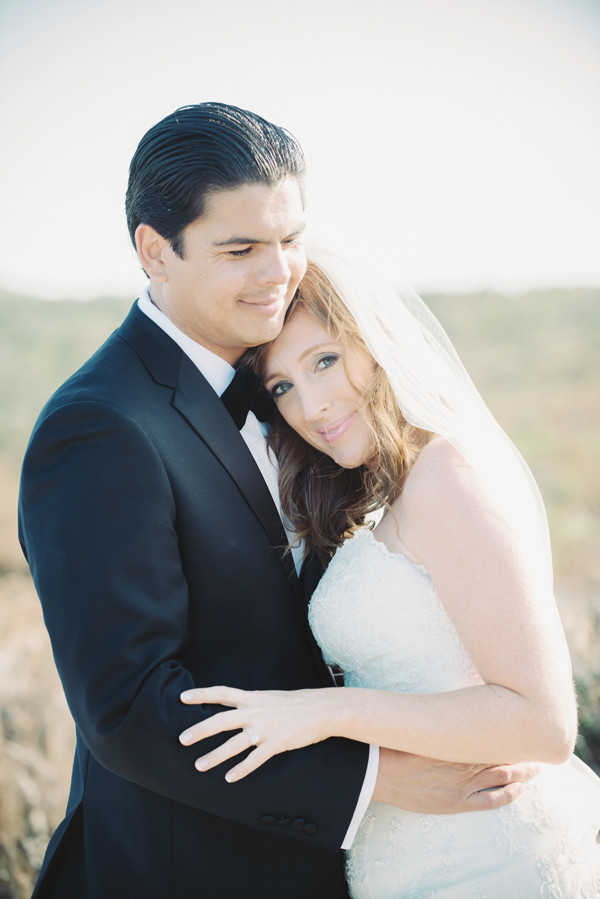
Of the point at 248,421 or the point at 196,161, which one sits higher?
the point at 196,161

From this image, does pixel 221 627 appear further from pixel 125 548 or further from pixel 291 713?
pixel 125 548

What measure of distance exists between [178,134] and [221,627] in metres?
1.65

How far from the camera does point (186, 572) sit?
1934 mm

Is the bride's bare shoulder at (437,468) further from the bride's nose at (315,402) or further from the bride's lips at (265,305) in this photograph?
the bride's lips at (265,305)

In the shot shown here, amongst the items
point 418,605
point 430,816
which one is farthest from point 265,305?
point 430,816

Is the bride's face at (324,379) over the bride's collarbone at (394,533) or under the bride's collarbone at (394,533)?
over

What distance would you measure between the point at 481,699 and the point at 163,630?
37.6 inches

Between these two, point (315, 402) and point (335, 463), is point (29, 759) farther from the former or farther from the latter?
point (315, 402)

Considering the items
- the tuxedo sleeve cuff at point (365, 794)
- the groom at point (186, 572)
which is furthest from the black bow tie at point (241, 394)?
the tuxedo sleeve cuff at point (365, 794)

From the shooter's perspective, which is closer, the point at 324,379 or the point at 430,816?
the point at 430,816

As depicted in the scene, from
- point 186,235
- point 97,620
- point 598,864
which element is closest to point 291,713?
point 97,620

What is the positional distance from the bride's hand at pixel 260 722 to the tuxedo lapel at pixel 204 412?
51 cm

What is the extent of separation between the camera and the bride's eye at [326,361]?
101 inches

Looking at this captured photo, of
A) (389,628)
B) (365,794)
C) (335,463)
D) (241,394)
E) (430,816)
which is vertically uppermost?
(241,394)
